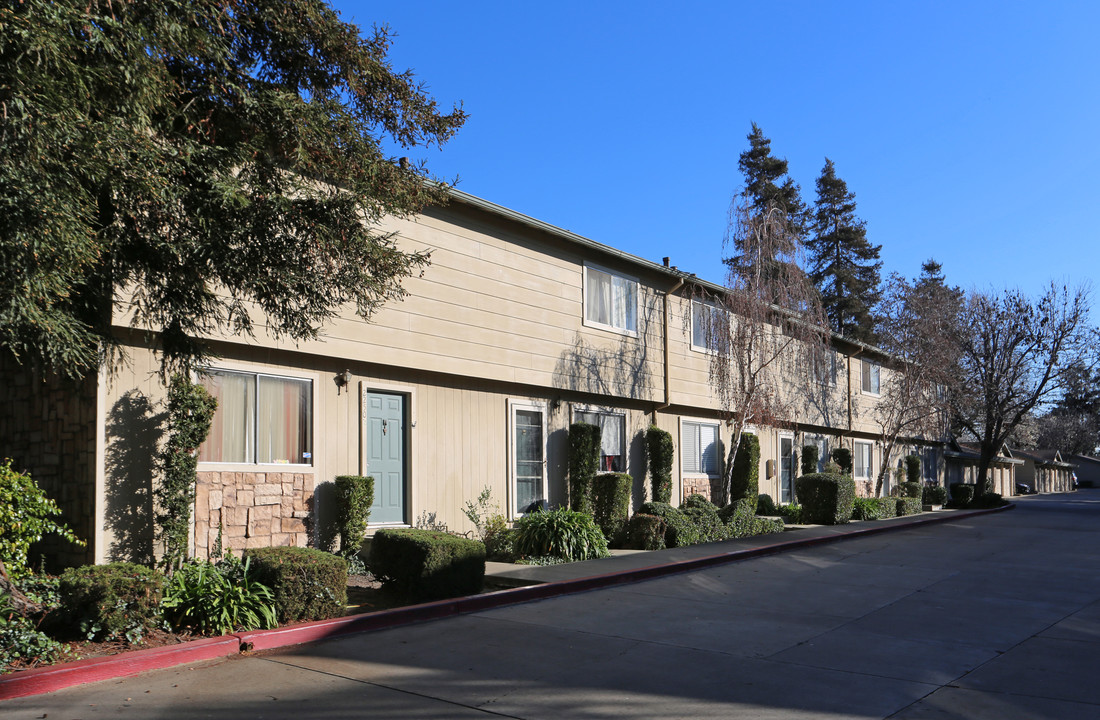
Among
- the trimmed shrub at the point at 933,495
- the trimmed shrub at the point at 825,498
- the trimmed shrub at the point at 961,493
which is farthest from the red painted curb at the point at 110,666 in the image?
the trimmed shrub at the point at 961,493

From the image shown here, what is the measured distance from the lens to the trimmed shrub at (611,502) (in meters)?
16.1

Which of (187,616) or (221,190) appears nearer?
(221,190)

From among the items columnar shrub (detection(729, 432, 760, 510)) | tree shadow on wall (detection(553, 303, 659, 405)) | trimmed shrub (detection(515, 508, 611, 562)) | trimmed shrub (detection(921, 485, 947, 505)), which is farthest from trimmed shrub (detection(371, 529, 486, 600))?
trimmed shrub (detection(921, 485, 947, 505))

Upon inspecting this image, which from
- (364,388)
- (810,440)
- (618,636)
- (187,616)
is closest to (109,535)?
(187,616)

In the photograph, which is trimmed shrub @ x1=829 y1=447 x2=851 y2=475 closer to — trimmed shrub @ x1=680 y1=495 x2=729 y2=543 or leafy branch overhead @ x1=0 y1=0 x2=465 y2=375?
trimmed shrub @ x1=680 y1=495 x2=729 y2=543

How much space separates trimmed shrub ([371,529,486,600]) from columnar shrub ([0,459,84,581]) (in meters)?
3.64

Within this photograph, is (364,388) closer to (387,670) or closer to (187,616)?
(187,616)

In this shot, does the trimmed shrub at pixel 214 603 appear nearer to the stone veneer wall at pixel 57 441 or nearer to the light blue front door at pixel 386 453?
the stone veneer wall at pixel 57 441

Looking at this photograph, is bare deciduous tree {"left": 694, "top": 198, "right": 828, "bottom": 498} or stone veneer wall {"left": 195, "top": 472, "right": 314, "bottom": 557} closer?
stone veneer wall {"left": 195, "top": 472, "right": 314, "bottom": 557}

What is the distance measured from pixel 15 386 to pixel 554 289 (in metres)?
8.92

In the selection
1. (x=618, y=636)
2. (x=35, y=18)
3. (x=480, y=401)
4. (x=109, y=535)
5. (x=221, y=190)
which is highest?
(x=35, y=18)

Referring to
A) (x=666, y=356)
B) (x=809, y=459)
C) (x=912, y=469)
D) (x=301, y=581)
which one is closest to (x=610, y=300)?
(x=666, y=356)

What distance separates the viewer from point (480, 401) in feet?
49.7

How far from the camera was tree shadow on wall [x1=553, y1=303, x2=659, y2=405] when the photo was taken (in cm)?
1667
